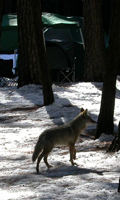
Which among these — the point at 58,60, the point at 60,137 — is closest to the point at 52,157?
the point at 60,137

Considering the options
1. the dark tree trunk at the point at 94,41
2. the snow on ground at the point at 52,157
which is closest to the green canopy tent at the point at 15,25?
the dark tree trunk at the point at 94,41

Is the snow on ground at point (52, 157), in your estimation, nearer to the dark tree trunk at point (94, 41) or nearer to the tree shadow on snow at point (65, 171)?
the tree shadow on snow at point (65, 171)

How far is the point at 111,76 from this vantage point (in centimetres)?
1003

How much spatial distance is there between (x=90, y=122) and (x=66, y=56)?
14.4 metres

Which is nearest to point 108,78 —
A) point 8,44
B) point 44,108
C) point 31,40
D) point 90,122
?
point 90,122

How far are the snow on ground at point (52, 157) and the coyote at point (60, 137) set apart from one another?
0.26 meters

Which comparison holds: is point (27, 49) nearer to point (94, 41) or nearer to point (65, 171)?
point (94, 41)

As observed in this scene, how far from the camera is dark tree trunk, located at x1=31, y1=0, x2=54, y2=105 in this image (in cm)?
1334

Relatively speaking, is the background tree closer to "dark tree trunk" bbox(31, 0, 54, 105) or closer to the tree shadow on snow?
"dark tree trunk" bbox(31, 0, 54, 105)

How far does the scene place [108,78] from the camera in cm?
1008

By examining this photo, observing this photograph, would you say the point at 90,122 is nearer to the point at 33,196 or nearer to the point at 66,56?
the point at 33,196

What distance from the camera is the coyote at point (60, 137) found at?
25.0 feet

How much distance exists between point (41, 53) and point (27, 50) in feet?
11.1

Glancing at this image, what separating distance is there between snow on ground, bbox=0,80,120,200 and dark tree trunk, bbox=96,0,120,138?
0.87 ft
